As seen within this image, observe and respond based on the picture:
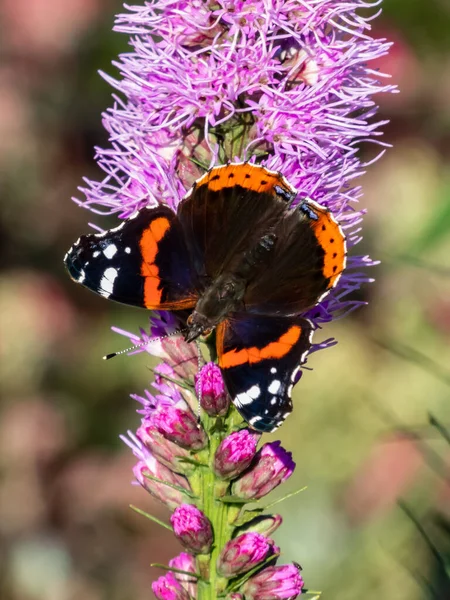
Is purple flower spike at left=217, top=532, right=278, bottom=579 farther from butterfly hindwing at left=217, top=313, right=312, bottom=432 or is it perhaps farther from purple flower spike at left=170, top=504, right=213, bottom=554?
butterfly hindwing at left=217, top=313, right=312, bottom=432

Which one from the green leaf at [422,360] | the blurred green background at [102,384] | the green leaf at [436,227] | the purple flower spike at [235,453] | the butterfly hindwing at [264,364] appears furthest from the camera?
the blurred green background at [102,384]

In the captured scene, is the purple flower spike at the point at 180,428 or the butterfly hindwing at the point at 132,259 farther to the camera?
the butterfly hindwing at the point at 132,259

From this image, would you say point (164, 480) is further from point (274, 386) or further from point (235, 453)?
point (274, 386)

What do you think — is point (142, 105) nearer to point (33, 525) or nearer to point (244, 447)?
point (244, 447)

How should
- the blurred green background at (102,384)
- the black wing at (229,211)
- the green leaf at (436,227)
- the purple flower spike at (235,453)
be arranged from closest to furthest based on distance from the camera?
1. the purple flower spike at (235,453)
2. the black wing at (229,211)
3. the green leaf at (436,227)
4. the blurred green background at (102,384)

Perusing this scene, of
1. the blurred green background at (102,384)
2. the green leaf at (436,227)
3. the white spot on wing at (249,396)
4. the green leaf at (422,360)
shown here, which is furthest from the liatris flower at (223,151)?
the blurred green background at (102,384)

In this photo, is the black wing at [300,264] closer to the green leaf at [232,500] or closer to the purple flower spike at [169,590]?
the green leaf at [232,500]
